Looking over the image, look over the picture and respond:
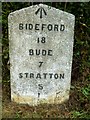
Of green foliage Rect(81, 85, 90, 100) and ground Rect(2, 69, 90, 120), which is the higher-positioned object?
green foliage Rect(81, 85, 90, 100)

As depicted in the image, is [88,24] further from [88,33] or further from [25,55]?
[25,55]

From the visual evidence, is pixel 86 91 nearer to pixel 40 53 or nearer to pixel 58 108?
pixel 58 108

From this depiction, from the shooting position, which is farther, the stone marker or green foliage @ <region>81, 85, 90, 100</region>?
green foliage @ <region>81, 85, 90, 100</region>

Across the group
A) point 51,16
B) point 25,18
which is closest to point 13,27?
point 25,18

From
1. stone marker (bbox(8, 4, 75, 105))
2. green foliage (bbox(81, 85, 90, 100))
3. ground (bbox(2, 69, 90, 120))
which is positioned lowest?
ground (bbox(2, 69, 90, 120))

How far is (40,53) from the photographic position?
409 centimetres

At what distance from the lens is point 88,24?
15.3 feet

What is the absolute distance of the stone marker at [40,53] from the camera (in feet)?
13.0

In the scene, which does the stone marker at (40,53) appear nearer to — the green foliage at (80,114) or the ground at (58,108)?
the ground at (58,108)

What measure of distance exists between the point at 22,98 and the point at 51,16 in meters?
1.10

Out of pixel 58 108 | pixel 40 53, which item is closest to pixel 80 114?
pixel 58 108

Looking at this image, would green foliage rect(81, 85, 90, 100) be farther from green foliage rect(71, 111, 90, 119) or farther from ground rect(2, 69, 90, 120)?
green foliage rect(71, 111, 90, 119)

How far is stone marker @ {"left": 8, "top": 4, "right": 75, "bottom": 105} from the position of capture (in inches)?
156

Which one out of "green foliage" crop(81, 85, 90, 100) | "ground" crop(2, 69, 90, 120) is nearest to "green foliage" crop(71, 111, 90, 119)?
"ground" crop(2, 69, 90, 120)
